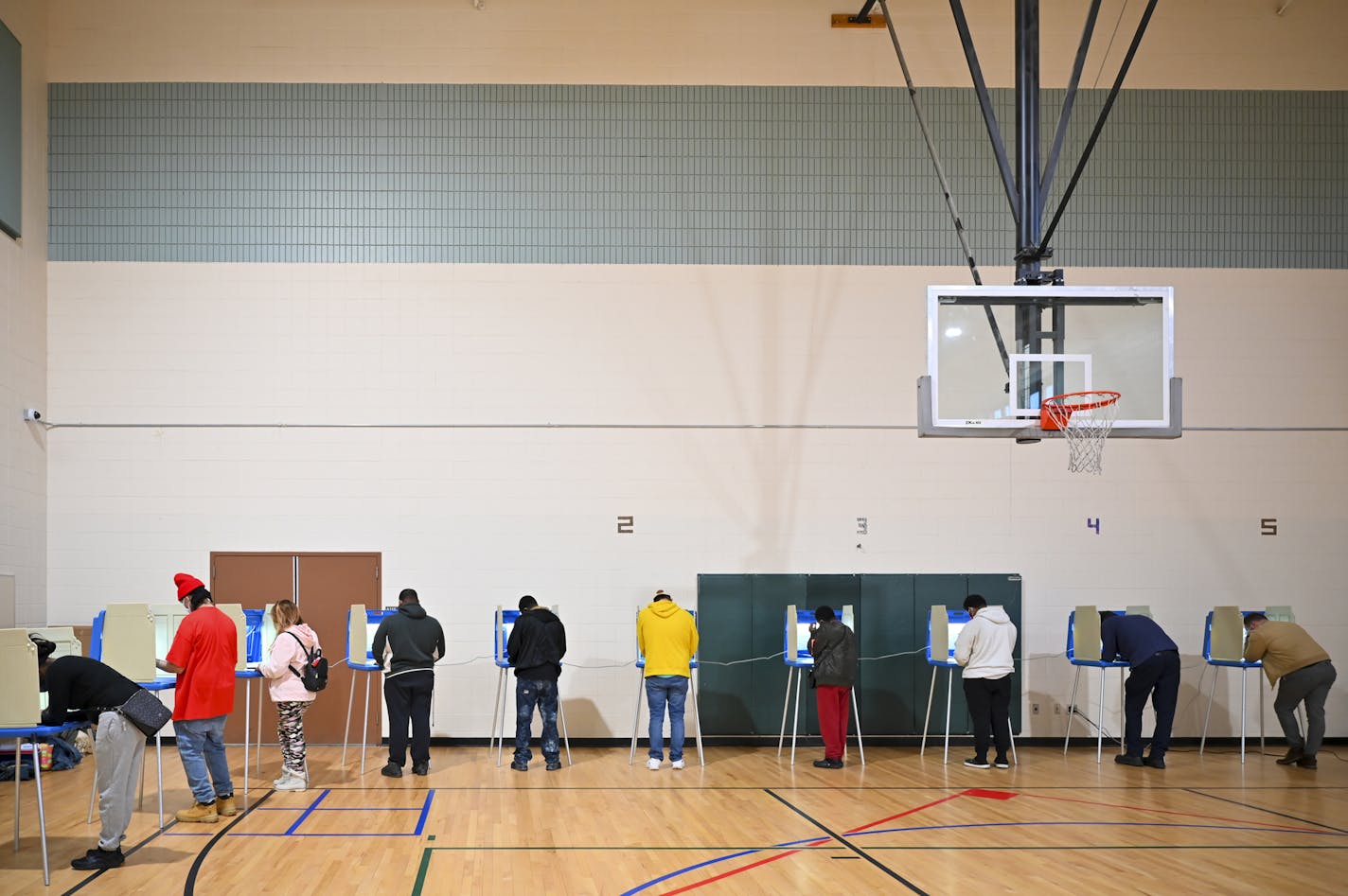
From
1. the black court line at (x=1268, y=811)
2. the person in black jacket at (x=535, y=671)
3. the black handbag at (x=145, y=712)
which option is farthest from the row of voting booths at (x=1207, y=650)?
the black handbag at (x=145, y=712)

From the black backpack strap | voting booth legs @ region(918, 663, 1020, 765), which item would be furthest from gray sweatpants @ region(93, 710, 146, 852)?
voting booth legs @ region(918, 663, 1020, 765)

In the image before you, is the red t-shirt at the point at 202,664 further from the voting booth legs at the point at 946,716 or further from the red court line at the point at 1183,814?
the voting booth legs at the point at 946,716

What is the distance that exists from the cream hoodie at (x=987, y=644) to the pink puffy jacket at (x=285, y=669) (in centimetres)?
534

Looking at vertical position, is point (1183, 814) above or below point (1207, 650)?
below

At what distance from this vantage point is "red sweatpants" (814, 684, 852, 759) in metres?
9.98

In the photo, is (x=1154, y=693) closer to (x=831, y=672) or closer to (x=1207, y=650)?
(x=1207, y=650)

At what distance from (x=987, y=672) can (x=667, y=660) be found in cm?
271

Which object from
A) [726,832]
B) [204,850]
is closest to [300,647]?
[204,850]

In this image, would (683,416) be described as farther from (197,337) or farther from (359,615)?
(197,337)

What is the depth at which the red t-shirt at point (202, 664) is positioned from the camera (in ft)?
23.1

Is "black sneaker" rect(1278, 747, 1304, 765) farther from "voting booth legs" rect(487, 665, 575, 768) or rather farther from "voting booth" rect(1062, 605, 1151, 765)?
"voting booth legs" rect(487, 665, 575, 768)

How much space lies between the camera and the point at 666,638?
975 cm

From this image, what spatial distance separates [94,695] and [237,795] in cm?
234

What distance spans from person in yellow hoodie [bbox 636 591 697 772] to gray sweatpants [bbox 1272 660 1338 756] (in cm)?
531
